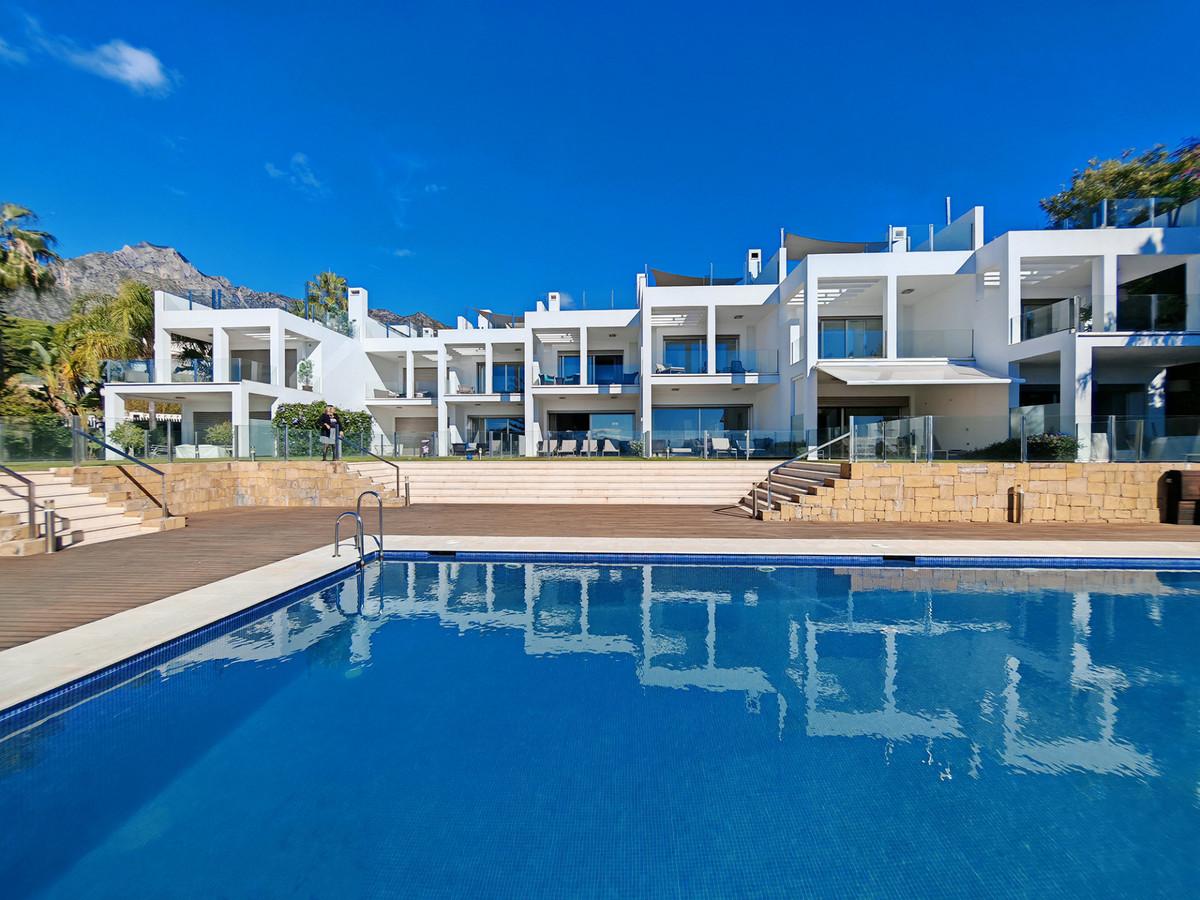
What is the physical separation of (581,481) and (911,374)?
10206mm

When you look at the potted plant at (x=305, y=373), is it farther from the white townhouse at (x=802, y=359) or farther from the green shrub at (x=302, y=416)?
the green shrub at (x=302, y=416)

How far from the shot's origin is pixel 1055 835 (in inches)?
109

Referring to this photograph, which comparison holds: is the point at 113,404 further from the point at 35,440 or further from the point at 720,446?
the point at 720,446

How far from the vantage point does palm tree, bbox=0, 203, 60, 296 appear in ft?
56.7

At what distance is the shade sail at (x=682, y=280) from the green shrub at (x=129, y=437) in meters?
18.3

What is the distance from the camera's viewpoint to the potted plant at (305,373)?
24172 millimetres

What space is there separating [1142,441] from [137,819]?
15872mm

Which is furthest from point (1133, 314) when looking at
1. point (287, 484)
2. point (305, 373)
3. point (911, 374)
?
point (305, 373)

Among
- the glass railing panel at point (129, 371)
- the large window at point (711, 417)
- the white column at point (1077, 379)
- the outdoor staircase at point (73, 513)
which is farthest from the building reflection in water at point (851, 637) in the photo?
the glass railing panel at point (129, 371)

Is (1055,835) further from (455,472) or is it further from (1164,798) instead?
(455,472)

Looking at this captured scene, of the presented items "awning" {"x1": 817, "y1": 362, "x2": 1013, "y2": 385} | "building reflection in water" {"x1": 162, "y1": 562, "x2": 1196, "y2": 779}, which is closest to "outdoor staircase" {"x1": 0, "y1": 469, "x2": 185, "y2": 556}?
"building reflection in water" {"x1": 162, "y1": 562, "x2": 1196, "y2": 779}

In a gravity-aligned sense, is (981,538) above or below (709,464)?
below

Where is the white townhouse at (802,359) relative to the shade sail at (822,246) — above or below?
below

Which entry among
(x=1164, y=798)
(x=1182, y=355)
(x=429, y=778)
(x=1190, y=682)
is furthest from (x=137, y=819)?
(x=1182, y=355)
